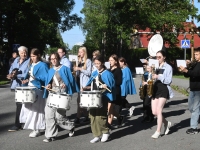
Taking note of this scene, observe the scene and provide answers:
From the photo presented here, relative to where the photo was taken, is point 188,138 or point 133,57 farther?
point 133,57

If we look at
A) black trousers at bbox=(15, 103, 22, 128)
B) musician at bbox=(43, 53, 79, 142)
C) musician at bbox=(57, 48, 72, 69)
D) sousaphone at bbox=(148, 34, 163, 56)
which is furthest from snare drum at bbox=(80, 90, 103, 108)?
sousaphone at bbox=(148, 34, 163, 56)

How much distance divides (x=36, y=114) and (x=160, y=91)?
8.22 ft

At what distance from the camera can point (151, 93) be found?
8.23 metres

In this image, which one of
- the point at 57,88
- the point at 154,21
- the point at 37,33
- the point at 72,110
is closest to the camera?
the point at 57,88

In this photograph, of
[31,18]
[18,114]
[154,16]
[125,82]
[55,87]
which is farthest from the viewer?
[31,18]

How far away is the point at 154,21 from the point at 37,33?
1088cm

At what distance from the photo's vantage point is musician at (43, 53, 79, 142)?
7980 mm

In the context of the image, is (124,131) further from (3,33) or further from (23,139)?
(3,33)

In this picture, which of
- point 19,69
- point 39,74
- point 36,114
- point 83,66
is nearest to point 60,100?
point 39,74

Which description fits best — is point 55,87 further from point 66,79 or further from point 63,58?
point 63,58

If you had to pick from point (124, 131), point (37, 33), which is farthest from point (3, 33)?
point (124, 131)

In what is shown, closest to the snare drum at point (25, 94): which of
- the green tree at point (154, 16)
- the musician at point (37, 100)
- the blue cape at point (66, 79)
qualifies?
the blue cape at point (66, 79)

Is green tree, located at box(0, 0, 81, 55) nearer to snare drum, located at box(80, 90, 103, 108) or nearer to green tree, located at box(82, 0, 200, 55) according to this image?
green tree, located at box(82, 0, 200, 55)

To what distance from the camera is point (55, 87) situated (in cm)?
806
